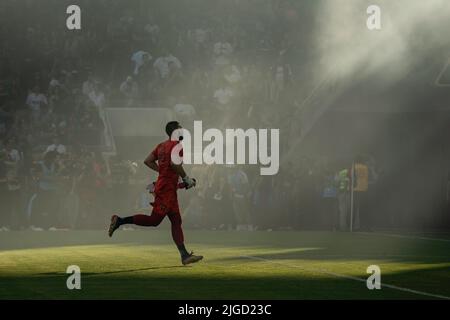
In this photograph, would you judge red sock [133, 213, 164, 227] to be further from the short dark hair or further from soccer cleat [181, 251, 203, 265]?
the short dark hair

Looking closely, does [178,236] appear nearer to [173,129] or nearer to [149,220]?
[149,220]

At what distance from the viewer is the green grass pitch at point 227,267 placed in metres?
15.4

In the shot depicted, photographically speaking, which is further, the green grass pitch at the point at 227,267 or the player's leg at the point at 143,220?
the player's leg at the point at 143,220

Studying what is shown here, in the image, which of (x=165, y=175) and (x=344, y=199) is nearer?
(x=165, y=175)

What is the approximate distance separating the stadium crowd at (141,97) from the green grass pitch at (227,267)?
4.78 metres

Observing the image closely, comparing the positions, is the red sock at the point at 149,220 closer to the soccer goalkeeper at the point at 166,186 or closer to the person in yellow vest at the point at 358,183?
the soccer goalkeeper at the point at 166,186

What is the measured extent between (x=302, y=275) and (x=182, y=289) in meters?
2.76

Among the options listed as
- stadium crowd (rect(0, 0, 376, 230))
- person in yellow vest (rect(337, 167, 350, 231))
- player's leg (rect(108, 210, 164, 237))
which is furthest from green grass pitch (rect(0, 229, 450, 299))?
stadium crowd (rect(0, 0, 376, 230))

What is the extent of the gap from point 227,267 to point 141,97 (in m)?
22.2

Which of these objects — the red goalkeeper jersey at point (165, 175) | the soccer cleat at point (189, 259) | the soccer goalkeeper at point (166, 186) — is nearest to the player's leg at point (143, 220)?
the soccer goalkeeper at point (166, 186)

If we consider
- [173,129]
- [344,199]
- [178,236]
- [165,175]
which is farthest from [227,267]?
[344,199]

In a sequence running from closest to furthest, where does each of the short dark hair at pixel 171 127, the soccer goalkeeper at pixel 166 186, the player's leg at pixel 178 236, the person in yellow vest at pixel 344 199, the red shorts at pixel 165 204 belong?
the short dark hair at pixel 171 127
the soccer goalkeeper at pixel 166 186
the red shorts at pixel 165 204
the player's leg at pixel 178 236
the person in yellow vest at pixel 344 199

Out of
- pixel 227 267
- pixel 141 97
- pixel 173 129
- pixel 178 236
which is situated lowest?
pixel 227 267

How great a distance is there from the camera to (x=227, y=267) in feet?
63.5
